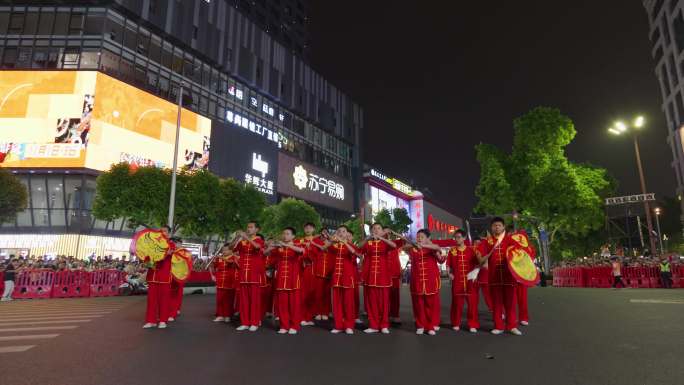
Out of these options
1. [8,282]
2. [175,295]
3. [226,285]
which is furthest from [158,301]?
[8,282]

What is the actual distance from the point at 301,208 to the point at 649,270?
94.1 feet

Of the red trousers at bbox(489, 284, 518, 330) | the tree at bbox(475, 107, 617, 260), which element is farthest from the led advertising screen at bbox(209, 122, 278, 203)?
the red trousers at bbox(489, 284, 518, 330)

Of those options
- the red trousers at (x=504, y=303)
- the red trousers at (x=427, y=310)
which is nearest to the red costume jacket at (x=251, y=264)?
the red trousers at (x=427, y=310)

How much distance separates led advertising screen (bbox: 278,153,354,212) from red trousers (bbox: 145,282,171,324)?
1789 inches

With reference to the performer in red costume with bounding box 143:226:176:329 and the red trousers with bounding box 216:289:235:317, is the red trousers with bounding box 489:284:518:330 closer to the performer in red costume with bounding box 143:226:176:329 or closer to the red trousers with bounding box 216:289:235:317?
the red trousers with bounding box 216:289:235:317

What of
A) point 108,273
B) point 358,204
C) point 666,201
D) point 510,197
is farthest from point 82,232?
point 666,201

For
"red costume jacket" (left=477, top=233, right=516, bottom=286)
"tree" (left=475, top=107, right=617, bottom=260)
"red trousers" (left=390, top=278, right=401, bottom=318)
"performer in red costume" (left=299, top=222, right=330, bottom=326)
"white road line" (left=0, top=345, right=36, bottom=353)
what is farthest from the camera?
"tree" (left=475, top=107, right=617, bottom=260)

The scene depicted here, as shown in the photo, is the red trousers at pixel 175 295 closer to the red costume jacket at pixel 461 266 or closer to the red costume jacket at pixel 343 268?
the red costume jacket at pixel 343 268

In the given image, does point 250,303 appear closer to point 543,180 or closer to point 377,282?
point 377,282

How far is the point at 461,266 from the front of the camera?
28.3 feet

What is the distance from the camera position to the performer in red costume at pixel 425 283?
7617 millimetres

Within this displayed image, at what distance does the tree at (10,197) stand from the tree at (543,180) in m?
31.9

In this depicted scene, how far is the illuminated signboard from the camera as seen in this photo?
256ft

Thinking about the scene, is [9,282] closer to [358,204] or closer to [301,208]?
[301,208]
